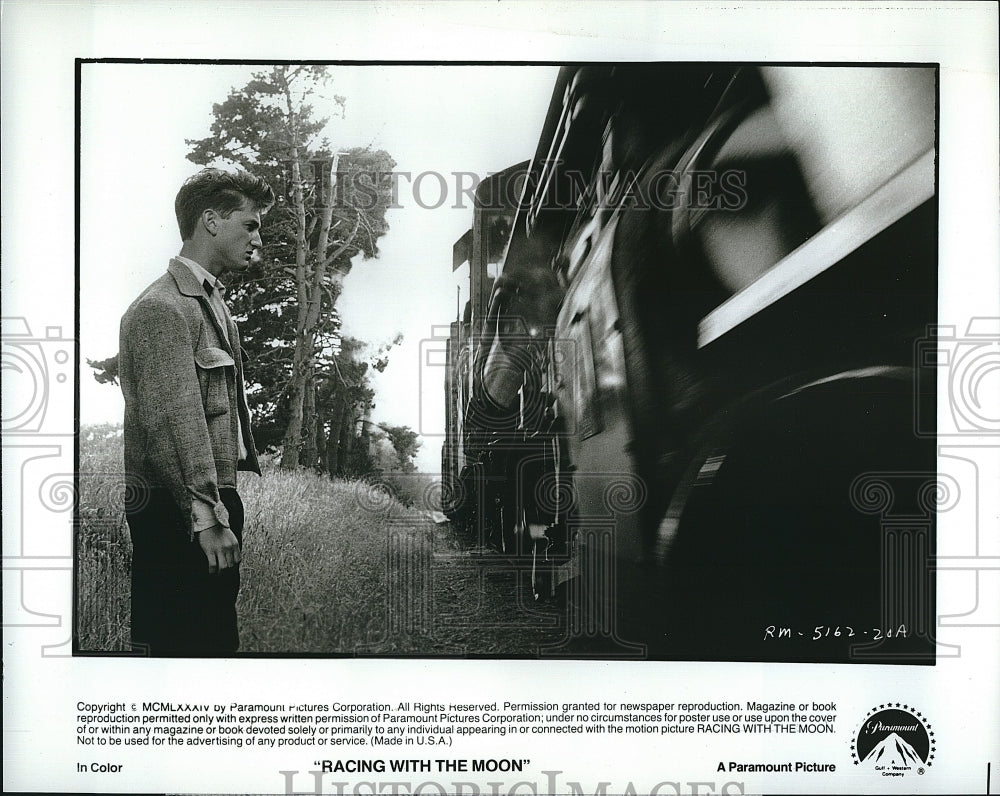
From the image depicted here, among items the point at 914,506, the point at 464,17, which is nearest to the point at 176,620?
the point at 464,17

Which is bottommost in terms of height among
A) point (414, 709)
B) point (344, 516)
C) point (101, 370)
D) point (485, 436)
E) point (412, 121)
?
point (414, 709)

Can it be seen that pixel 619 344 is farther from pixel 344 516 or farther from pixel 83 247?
pixel 83 247

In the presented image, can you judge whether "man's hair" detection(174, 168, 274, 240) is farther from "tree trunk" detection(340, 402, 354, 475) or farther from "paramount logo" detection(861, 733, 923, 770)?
"paramount logo" detection(861, 733, 923, 770)

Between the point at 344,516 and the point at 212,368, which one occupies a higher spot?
the point at 212,368

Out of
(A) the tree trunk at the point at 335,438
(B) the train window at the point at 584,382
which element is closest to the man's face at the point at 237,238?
(A) the tree trunk at the point at 335,438

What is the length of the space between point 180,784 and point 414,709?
32.9 inches

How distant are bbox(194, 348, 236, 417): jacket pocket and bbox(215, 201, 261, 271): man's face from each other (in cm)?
30

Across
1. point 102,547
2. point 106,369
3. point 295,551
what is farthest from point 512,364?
point 102,547

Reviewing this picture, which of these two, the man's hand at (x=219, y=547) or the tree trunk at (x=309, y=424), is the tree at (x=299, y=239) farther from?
the man's hand at (x=219, y=547)

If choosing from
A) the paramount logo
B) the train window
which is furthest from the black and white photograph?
the paramount logo

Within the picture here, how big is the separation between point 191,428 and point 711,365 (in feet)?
5.67

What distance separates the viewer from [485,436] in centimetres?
289

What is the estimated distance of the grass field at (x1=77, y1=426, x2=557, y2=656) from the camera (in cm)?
288

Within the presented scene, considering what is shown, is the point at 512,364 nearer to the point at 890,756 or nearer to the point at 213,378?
the point at 213,378
